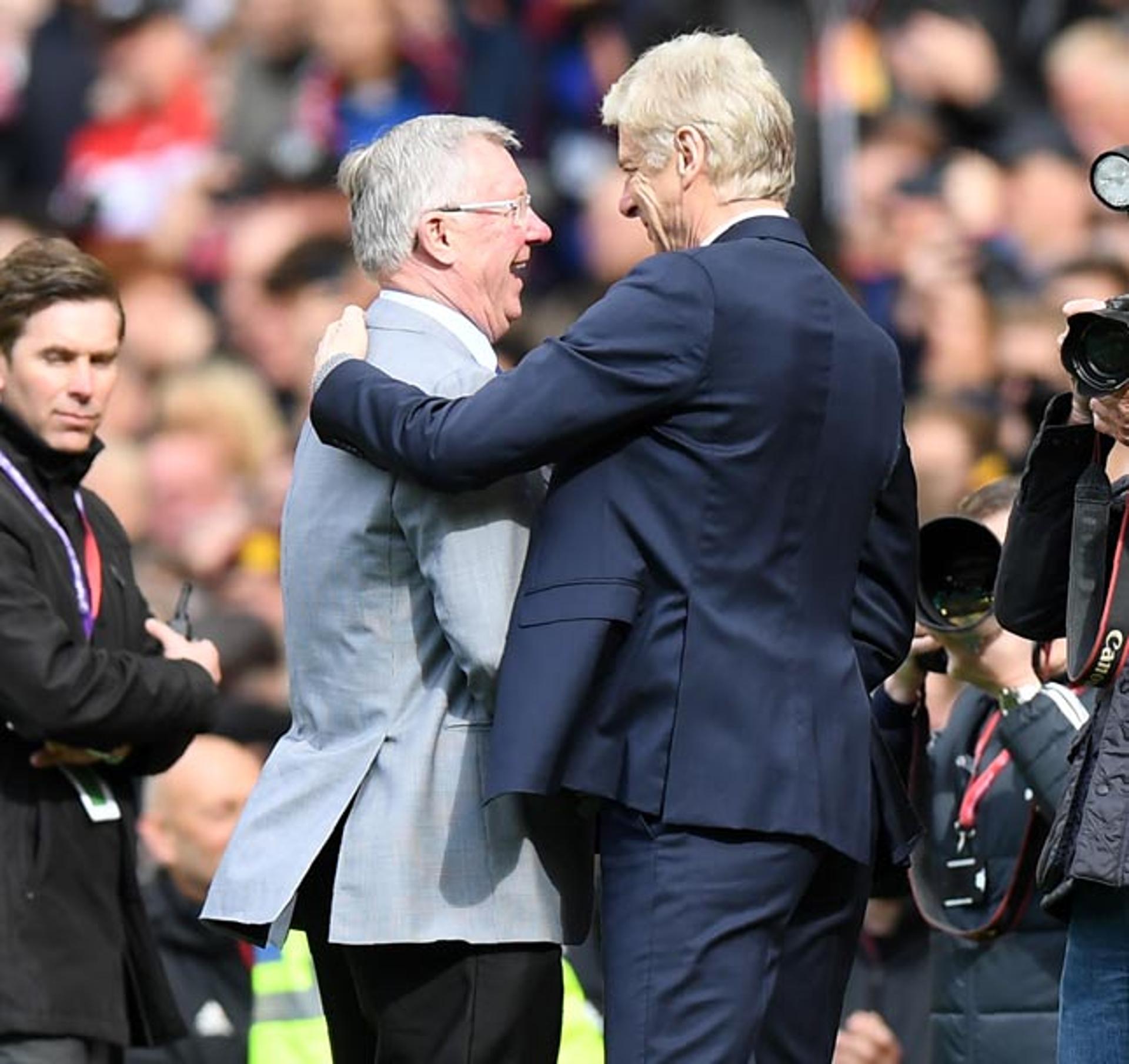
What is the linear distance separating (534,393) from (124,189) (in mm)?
6819

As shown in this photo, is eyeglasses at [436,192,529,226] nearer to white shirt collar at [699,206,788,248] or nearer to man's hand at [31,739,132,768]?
white shirt collar at [699,206,788,248]

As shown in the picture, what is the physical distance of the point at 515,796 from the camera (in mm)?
3654

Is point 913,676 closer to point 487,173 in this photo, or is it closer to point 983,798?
point 983,798

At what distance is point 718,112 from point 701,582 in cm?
63

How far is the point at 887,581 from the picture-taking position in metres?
3.74

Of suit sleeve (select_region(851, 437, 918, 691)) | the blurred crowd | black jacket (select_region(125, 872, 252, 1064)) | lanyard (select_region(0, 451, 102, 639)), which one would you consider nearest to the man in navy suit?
suit sleeve (select_region(851, 437, 918, 691))

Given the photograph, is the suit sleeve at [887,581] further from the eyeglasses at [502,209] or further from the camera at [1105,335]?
the eyeglasses at [502,209]

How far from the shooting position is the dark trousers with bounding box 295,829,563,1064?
3.62 metres

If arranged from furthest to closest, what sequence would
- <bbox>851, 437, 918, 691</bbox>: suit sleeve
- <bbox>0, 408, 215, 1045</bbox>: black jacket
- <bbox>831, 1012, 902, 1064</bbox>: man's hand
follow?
1. <bbox>831, 1012, 902, 1064</bbox>: man's hand
2. <bbox>0, 408, 215, 1045</bbox>: black jacket
3. <bbox>851, 437, 918, 691</bbox>: suit sleeve

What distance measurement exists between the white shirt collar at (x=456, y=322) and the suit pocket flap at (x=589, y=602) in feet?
1.45

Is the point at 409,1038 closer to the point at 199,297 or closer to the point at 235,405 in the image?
the point at 235,405

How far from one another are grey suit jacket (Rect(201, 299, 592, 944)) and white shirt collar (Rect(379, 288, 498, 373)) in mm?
12

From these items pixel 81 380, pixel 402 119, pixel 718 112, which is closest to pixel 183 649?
pixel 81 380

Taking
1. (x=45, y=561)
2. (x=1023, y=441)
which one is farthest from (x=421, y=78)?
(x=45, y=561)
